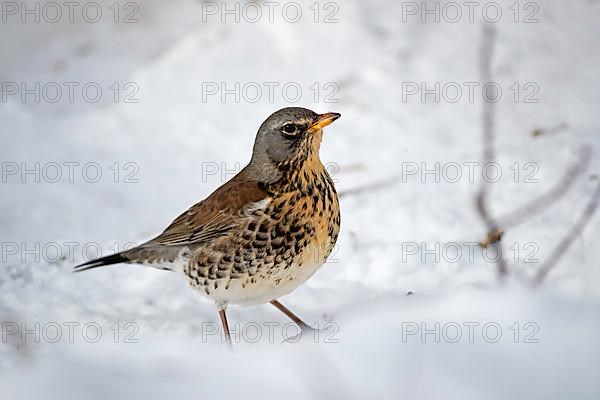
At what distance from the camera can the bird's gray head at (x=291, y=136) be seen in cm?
480

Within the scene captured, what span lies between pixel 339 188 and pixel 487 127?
129 centimetres

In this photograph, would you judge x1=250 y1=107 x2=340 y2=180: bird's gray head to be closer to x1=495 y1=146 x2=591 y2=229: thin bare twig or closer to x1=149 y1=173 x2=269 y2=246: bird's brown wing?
x1=149 y1=173 x2=269 y2=246: bird's brown wing

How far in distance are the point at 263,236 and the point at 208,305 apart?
1354 mm

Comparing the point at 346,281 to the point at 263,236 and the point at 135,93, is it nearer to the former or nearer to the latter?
the point at 263,236

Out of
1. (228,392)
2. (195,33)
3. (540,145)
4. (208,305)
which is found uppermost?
(195,33)

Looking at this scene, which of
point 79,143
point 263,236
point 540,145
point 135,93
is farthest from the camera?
point 135,93

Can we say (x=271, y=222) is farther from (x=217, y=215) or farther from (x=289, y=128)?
(x=289, y=128)

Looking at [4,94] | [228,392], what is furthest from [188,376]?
[4,94]

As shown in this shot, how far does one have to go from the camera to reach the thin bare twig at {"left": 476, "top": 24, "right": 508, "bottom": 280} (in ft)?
19.7

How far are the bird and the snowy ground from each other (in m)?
0.41

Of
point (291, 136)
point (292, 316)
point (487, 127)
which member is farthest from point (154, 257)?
point (487, 127)

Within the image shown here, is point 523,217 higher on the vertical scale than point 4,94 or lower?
lower

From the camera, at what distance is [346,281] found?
5.86 metres

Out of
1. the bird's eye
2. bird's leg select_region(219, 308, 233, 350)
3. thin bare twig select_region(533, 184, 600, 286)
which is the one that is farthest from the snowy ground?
the bird's eye
